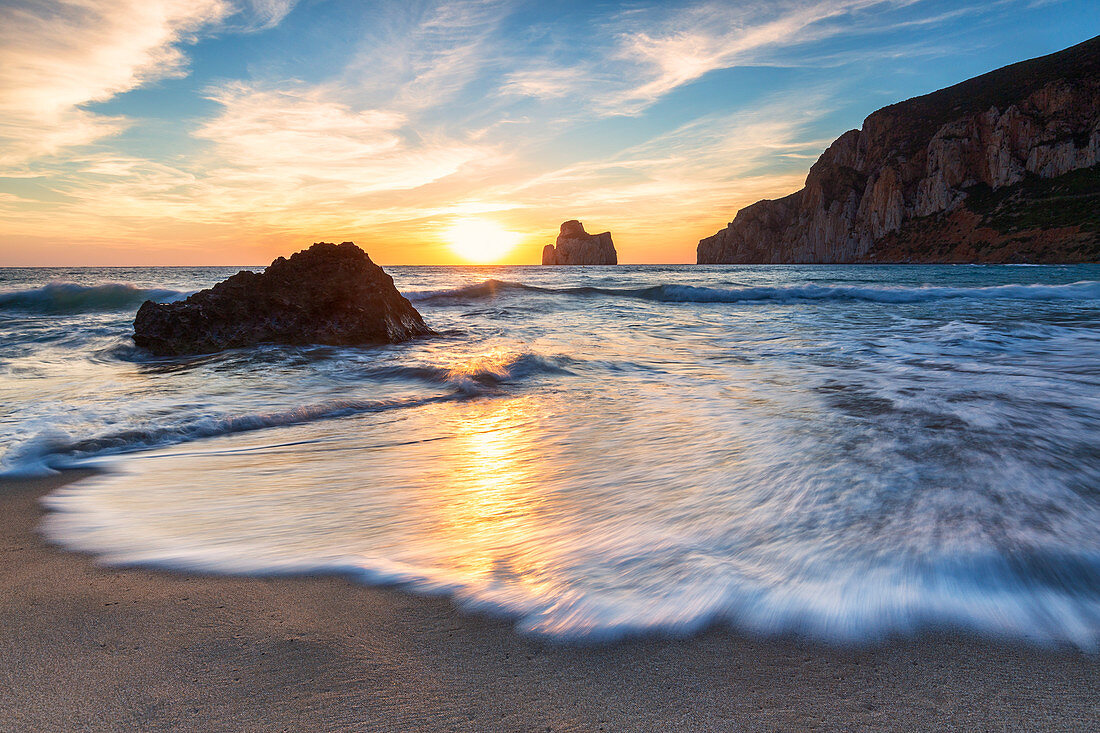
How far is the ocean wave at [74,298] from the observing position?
15.5 meters

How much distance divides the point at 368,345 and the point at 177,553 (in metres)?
7.09

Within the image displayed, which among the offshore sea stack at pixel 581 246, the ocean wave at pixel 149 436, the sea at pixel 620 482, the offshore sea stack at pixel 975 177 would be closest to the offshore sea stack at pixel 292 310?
the sea at pixel 620 482

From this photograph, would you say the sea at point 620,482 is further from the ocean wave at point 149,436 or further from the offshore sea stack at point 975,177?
the offshore sea stack at point 975,177

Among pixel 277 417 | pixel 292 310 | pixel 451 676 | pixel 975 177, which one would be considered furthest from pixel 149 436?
pixel 975 177

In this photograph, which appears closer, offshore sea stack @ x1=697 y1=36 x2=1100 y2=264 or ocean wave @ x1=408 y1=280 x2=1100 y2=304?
ocean wave @ x1=408 y1=280 x2=1100 y2=304

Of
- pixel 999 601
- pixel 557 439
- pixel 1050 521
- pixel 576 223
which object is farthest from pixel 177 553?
pixel 576 223

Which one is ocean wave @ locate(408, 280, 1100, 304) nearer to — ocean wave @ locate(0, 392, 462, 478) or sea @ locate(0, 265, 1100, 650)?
sea @ locate(0, 265, 1100, 650)

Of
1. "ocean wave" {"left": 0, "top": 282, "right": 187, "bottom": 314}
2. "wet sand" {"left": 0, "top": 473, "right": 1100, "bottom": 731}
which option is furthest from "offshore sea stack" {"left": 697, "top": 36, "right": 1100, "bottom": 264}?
"ocean wave" {"left": 0, "top": 282, "right": 187, "bottom": 314}

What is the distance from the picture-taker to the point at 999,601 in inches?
65.2

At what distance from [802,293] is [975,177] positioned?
91.7 m

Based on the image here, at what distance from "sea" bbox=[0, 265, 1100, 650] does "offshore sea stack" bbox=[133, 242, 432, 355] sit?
1287 mm

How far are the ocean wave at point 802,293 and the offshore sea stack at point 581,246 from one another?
13507cm

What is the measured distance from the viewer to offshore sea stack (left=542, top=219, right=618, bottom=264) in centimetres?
15812

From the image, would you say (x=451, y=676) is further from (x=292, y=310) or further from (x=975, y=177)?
(x=975, y=177)
